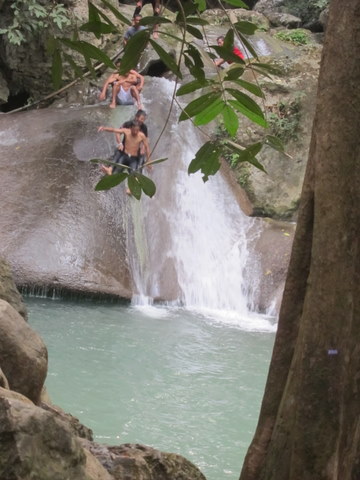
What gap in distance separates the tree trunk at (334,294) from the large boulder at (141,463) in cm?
91

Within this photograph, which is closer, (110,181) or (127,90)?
(110,181)

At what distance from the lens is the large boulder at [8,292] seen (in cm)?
439

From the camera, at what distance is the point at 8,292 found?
4453 mm

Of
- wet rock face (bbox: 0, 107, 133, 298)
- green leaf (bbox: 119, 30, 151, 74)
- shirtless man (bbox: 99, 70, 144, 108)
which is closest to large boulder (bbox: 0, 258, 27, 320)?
green leaf (bbox: 119, 30, 151, 74)

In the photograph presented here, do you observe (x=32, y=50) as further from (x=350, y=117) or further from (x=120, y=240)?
(x=350, y=117)

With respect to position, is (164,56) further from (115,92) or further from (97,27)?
(115,92)

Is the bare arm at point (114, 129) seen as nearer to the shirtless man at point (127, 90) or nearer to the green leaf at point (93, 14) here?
the shirtless man at point (127, 90)

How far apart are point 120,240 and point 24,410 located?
7.65m

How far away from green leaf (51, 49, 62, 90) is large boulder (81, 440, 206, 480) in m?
1.59

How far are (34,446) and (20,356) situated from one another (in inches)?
48.9

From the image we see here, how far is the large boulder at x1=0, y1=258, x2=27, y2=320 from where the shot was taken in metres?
4.39

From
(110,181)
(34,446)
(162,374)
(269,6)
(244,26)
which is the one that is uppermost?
(269,6)

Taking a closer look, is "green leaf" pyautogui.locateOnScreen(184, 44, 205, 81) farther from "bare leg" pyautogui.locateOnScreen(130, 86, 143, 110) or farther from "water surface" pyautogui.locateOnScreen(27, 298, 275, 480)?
"bare leg" pyautogui.locateOnScreen(130, 86, 143, 110)

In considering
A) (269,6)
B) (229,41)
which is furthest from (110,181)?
(269,6)
